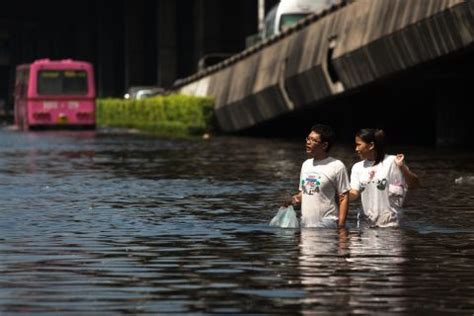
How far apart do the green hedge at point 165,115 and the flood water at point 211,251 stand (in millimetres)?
25177

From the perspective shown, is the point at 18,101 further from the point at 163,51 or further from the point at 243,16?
the point at 163,51

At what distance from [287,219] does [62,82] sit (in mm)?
49748

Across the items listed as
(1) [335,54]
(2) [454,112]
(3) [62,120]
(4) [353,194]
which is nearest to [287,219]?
(4) [353,194]

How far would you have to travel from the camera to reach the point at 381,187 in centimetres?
1557

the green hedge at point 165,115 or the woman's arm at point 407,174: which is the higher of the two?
the woman's arm at point 407,174

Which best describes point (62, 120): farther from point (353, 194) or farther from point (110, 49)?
point (110, 49)

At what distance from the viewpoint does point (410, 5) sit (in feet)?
114

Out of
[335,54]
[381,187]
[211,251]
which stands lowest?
[211,251]

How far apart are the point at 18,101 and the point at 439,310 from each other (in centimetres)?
6178

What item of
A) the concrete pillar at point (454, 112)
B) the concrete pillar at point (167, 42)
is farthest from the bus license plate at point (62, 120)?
the concrete pillar at point (167, 42)

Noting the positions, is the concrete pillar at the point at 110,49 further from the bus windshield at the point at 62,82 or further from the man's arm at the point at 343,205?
the man's arm at the point at 343,205

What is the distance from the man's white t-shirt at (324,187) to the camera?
15336 millimetres

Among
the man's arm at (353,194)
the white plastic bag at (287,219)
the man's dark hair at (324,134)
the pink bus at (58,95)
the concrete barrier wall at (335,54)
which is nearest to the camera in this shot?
the man's dark hair at (324,134)

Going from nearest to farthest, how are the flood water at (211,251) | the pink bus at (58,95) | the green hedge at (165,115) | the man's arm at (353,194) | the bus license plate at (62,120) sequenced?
the flood water at (211,251) < the man's arm at (353,194) < the green hedge at (165,115) < the pink bus at (58,95) < the bus license plate at (62,120)
